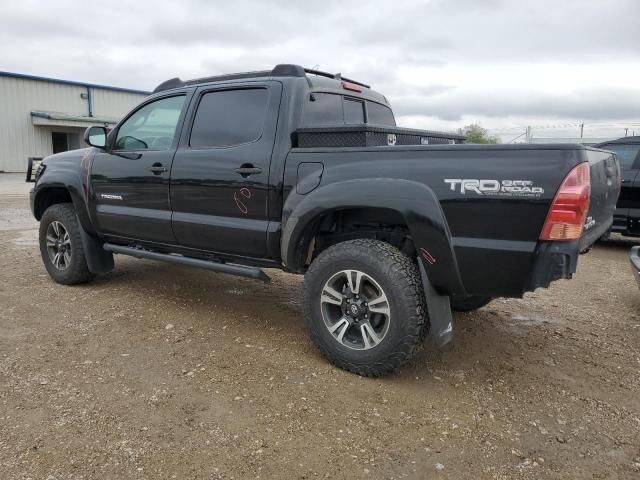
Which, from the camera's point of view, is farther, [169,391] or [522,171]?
[169,391]

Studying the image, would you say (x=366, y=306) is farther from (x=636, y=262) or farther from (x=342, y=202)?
(x=636, y=262)

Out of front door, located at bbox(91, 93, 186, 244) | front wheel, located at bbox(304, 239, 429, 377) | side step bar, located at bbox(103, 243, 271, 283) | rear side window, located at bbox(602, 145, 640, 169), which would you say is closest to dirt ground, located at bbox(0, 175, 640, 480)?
front wheel, located at bbox(304, 239, 429, 377)

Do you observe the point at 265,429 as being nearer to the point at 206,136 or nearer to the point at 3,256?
the point at 206,136

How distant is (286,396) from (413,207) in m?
1.34

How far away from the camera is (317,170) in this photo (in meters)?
3.45

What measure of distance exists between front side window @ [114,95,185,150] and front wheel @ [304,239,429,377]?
195 cm

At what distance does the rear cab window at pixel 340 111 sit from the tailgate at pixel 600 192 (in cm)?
173

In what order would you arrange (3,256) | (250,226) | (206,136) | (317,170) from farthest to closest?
(3,256) < (206,136) < (250,226) < (317,170)

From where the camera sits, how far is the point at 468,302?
4.16 meters

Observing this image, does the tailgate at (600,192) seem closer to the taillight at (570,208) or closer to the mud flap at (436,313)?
the taillight at (570,208)

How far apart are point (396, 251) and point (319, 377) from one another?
0.94 meters

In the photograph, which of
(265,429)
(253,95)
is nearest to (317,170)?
(253,95)

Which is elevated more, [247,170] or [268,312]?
[247,170]

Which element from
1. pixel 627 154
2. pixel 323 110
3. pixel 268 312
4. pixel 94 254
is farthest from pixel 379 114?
pixel 627 154
